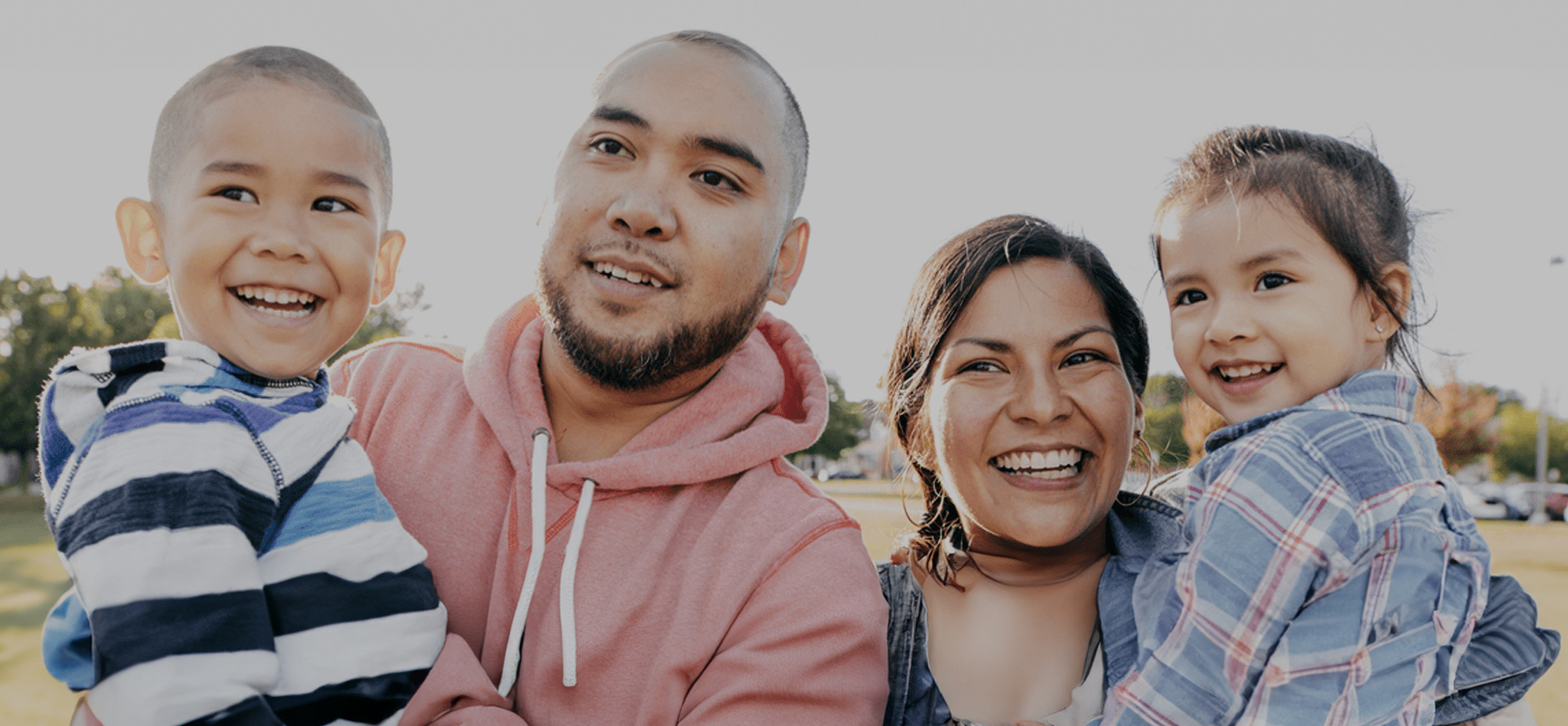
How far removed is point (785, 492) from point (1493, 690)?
71.5 inches

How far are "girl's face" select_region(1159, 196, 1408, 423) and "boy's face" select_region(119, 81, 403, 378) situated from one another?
6.88 ft

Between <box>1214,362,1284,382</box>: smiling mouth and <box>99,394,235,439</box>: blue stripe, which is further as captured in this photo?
<box>1214,362,1284,382</box>: smiling mouth

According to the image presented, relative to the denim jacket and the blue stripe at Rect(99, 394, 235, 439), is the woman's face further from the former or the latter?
the blue stripe at Rect(99, 394, 235, 439)

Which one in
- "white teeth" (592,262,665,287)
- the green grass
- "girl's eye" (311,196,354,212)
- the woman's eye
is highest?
"girl's eye" (311,196,354,212)

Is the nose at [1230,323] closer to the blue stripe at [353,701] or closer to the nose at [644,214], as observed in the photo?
the nose at [644,214]

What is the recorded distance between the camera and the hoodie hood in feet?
8.27

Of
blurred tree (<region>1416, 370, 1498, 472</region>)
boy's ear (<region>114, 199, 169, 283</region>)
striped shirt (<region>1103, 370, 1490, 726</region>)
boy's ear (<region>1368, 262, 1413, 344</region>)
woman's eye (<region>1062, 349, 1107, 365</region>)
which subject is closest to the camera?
striped shirt (<region>1103, 370, 1490, 726</region>)

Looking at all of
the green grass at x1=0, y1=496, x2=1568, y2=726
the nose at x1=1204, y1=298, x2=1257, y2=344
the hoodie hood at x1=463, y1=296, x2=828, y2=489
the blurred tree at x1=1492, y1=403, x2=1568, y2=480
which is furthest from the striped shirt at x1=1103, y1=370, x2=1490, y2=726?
the blurred tree at x1=1492, y1=403, x2=1568, y2=480

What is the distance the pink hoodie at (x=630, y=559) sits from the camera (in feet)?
7.32

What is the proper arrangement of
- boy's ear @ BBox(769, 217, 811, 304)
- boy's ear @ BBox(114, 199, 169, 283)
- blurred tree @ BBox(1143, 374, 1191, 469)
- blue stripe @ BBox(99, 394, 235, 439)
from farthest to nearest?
1. blurred tree @ BBox(1143, 374, 1191, 469)
2. boy's ear @ BBox(769, 217, 811, 304)
3. boy's ear @ BBox(114, 199, 169, 283)
4. blue stripe @ BBox(99, 394, 235, 439)

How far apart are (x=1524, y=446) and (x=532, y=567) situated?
65255mm

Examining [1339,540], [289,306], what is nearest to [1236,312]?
[1339,540]

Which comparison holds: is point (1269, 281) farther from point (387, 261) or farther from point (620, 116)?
point (387, 261)

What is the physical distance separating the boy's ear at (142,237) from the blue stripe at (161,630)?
91 cm
